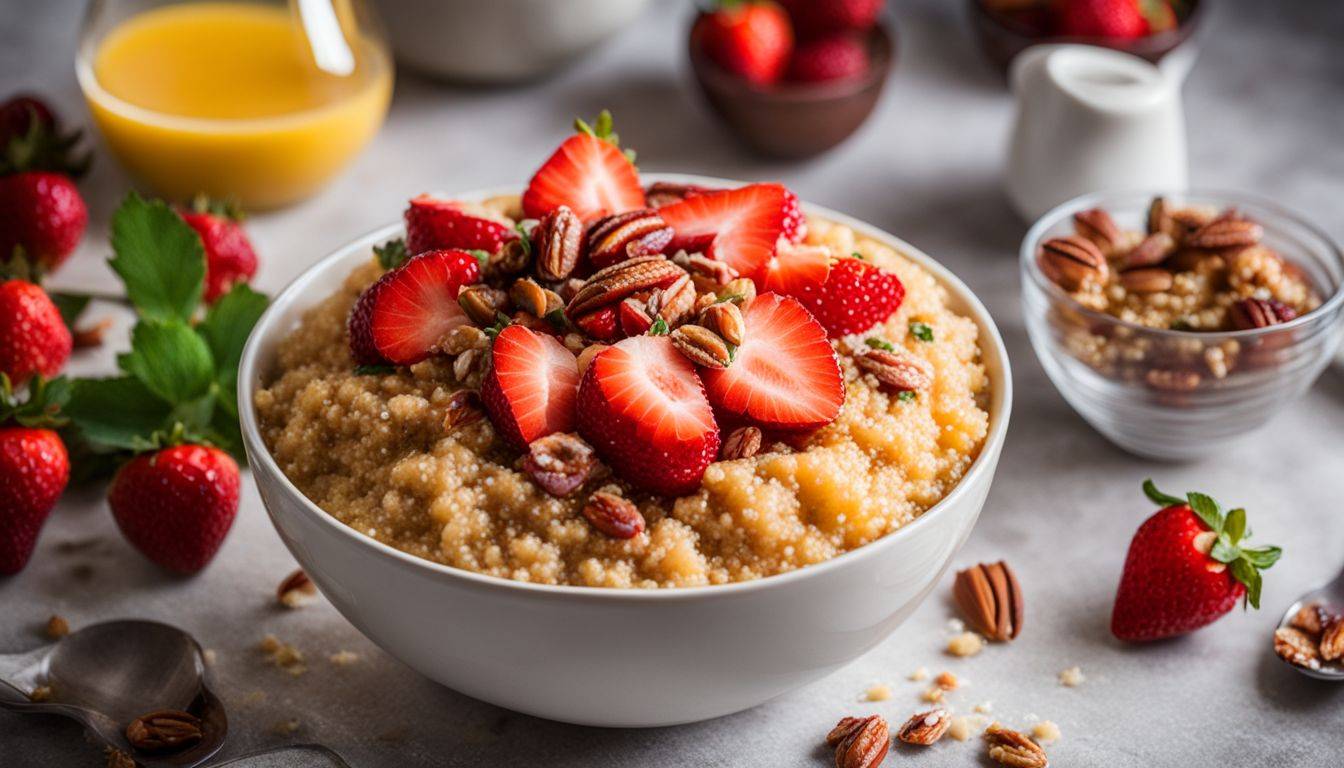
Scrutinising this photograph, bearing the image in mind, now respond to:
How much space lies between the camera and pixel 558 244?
1916 mm

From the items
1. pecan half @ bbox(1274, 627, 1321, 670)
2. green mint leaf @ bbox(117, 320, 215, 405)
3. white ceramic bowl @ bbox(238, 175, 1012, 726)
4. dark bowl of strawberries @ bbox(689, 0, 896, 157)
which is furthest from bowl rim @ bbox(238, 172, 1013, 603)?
dark bowl of strawberries @ bbox(689, 0, 896, 157)

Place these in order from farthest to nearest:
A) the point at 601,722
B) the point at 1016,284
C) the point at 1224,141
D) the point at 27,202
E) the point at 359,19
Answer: the point at 1224,141
the point at 359,19
the point at 1016,284
the point at 27,202
the point at 601,722

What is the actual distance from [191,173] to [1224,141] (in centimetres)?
250

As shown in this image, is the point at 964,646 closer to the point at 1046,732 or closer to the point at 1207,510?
the point at 1046,732

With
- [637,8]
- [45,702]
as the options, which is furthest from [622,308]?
[637,8]

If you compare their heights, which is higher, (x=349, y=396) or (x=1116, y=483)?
(x=349, y=396)

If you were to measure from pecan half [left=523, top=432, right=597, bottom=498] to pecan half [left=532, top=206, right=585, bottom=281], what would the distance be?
30 centimetres

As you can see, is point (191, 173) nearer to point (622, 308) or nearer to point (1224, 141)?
point (622, 308)

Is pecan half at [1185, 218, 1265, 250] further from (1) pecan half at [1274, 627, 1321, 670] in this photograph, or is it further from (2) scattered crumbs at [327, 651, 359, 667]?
(2) scattered crumbs at [327, 651, 359, 667]

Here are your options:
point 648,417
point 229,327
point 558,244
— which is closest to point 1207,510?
point 648,417

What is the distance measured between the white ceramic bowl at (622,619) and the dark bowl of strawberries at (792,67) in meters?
1.51

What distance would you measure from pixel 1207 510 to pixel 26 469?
1.82 metres

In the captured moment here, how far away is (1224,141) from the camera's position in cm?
351

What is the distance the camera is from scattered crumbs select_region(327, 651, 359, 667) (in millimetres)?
2084
